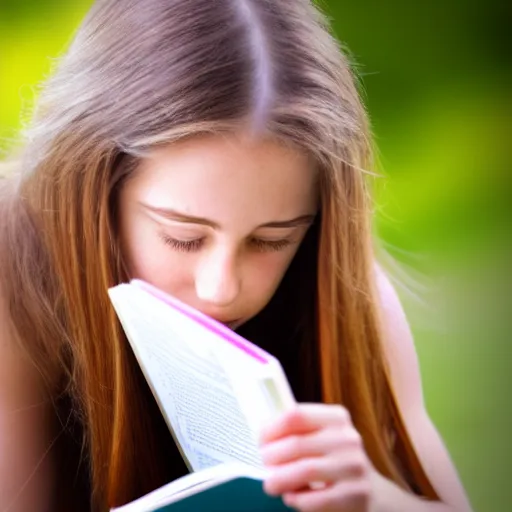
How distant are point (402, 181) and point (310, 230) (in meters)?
0.08

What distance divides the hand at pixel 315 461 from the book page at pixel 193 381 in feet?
0.08

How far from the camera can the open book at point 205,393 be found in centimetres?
52

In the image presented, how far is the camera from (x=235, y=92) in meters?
0.59

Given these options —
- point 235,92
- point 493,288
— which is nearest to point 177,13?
point 235,92

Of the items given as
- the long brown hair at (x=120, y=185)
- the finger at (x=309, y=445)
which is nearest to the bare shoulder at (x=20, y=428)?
the long brown hair at (x=120, y=185)

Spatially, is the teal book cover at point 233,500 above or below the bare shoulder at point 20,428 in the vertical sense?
below

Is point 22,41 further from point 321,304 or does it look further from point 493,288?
point 493,288

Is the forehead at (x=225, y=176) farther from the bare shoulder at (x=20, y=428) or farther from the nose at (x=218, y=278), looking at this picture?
the bare shoulder at (x=20, y=428)

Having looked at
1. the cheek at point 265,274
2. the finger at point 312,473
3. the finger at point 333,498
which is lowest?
the finger at point 333,498

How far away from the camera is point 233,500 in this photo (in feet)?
1.82

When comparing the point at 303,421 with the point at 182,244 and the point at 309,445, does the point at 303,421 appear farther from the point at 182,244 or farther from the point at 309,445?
the point at 182,244

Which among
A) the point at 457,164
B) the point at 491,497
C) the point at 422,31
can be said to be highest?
the point at 422,31

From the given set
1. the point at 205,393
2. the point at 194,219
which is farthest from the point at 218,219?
the point at 205,393

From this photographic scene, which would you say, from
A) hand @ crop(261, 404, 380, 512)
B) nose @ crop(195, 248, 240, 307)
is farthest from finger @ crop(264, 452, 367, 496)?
nose @ crop(195, 248, 240, 307)
